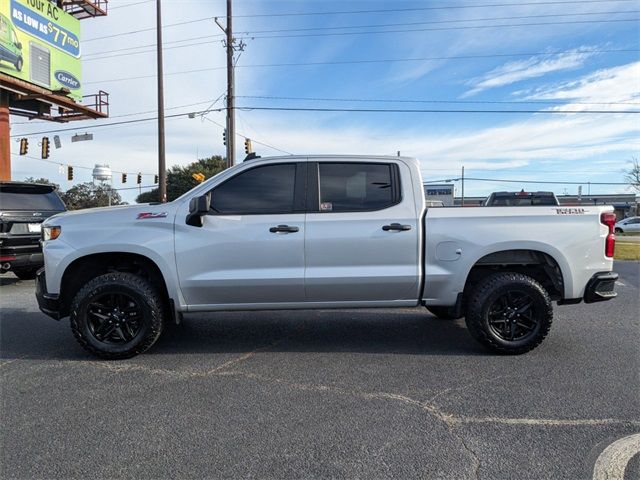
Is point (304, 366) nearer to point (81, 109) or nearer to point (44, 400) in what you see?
point (44, 400)

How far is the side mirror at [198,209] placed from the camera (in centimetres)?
456

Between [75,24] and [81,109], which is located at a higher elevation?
[75,24]

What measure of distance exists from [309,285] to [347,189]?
1033 millimetres

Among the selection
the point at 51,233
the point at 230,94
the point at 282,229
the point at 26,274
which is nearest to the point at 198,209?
the point at 282,229

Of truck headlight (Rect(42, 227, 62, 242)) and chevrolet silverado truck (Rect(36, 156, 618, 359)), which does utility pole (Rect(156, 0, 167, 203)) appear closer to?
truck headlight (Rect(42, 227, 62, 242))

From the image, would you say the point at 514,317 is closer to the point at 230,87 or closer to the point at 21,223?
the point at 21,223

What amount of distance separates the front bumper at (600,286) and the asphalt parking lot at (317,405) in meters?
0.58

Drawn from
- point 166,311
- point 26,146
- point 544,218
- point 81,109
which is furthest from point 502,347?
point 26,146

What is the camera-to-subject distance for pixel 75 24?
84.3ft

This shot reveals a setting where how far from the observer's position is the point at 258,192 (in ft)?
16.1

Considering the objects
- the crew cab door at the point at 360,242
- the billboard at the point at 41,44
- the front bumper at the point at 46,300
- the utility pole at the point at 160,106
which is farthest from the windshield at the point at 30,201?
the billboard at the point at 41,44

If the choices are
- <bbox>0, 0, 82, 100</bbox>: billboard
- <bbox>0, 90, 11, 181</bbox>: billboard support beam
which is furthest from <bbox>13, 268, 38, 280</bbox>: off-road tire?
<bbox>0, 0, 82, 100</bbox>: billboard

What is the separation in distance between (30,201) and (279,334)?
6.23 m

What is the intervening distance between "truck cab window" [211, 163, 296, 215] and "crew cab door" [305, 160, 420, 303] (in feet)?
0.77
